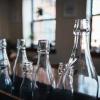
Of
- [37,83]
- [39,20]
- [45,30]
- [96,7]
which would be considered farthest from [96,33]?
[37,83]

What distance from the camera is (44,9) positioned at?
13.5ft

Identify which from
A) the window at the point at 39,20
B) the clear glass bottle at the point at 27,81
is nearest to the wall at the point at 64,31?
the window at the point at 39,20

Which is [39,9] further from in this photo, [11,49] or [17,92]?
[17,92]

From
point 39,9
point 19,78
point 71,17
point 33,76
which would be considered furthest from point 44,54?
point 39,9

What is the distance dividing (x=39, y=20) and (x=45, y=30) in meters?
0.25

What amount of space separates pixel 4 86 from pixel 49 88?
149 millimetres

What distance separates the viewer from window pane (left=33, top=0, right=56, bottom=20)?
3.90 m

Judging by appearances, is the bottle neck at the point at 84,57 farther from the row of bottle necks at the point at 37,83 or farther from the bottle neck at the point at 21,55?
the bottle neck at the point at 21,55

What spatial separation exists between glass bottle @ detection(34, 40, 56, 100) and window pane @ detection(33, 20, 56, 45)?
11.0 ft

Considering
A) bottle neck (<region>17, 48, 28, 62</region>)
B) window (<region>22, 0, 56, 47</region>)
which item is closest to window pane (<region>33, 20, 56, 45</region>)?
window (<region>22, 0, 56, 47</region>)

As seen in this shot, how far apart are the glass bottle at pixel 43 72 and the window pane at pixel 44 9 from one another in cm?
337

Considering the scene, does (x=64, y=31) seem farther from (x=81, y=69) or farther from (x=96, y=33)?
(x=81, y=69)

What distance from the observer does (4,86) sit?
0.60 meters

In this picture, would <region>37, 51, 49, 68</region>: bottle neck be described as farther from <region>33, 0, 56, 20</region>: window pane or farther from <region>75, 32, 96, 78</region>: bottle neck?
<region>33, 0, 56, 20</region>: window pane
